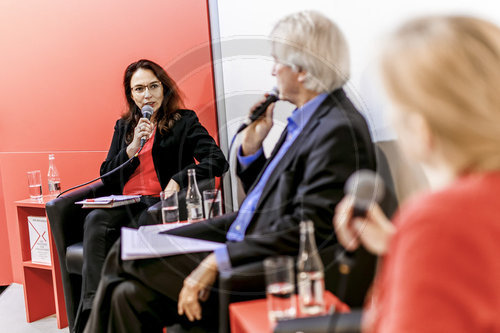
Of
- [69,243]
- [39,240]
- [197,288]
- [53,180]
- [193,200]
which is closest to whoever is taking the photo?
[197,288]

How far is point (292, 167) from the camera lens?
1.16 meters

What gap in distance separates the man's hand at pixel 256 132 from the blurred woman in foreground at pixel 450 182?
1.58 ft

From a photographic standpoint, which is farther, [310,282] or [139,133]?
[139,133]

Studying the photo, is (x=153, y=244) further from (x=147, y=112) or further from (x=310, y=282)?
(x=147, y=112)

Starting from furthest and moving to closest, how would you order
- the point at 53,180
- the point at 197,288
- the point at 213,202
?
the point at 53,180, the point at 213,202, the point at 197,288

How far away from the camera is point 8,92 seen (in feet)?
11.8

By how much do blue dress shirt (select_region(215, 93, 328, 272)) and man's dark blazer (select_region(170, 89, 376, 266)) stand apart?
0.01m

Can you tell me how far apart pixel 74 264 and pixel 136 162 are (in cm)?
58

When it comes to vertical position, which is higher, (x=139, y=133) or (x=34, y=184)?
(x=139, y=133)

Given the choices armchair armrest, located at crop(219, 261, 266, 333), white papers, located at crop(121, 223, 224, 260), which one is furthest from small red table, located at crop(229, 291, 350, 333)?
white papers, located at crop(121, 223, 224, 260)

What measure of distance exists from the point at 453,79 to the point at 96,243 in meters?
1.99

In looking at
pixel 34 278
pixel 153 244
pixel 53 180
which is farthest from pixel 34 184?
pixel 153 244

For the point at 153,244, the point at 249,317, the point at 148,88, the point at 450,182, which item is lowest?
the point at 249,317

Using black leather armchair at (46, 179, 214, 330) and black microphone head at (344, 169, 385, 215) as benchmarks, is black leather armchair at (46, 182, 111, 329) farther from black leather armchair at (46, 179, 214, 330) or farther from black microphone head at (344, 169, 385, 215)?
black microphone head at (344, 169, 385, 215)
